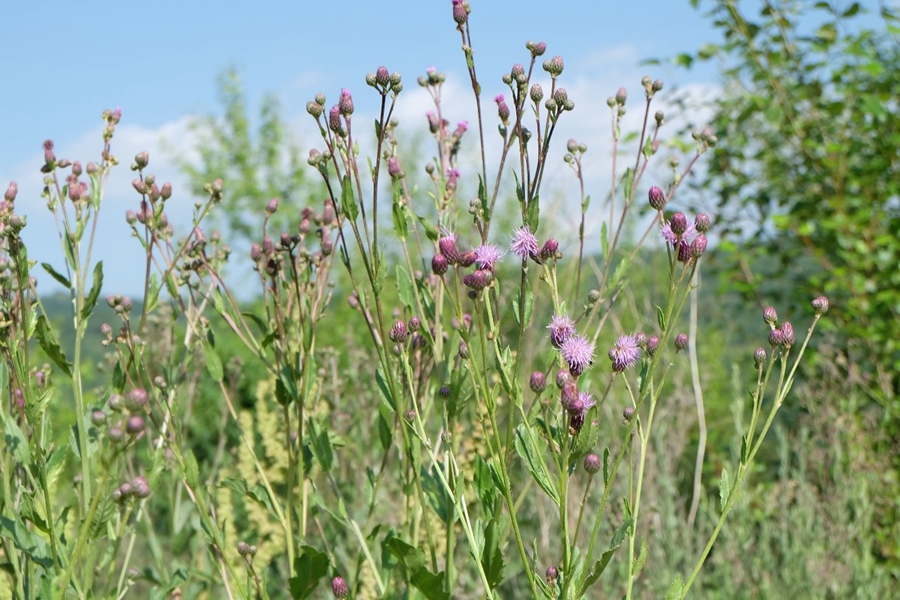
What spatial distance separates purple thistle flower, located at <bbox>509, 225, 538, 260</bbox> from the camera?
145 centimetres

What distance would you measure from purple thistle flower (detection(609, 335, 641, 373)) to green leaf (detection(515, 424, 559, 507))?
0.16 m

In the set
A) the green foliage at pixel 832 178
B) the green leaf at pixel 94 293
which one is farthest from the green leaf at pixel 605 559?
the green foliage at pixel 832 178

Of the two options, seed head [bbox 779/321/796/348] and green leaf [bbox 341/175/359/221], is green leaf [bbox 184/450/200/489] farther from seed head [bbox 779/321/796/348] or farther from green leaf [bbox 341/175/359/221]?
seed head [bbox 779/321/796/348]

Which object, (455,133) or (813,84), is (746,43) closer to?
(813,84)

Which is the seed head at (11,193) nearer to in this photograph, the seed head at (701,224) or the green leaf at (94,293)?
the green leaf at (94,293)

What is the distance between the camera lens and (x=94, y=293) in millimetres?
1809

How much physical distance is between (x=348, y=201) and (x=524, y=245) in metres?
0.30

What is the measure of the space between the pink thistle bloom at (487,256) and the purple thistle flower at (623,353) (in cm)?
22

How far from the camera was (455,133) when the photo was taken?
212 centimetres

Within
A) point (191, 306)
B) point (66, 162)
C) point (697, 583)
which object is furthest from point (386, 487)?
point (66, 162)

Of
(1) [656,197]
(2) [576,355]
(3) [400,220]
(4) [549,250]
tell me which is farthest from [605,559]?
(3) [400,220]

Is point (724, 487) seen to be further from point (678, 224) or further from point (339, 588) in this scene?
point (339, 588)

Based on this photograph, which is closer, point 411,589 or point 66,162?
point 411,589

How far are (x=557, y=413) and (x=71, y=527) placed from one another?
5.04 feet
